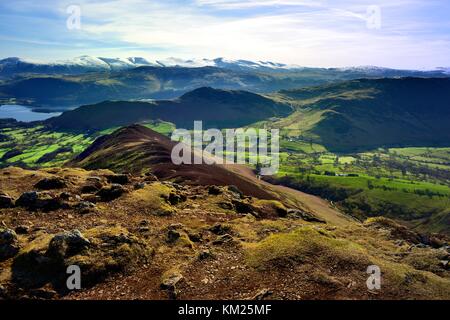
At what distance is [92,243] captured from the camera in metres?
37.2

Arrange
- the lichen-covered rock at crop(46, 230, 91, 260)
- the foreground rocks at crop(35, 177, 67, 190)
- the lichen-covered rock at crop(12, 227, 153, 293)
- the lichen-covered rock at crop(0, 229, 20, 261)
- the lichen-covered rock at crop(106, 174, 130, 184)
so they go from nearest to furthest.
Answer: the lichen-covered rock at crop(12, 227, 153, 293), the lichen-covered rock at crop(46, 230, 91, 260), the lichen-covered rock at crop(0, 229, 20, 261), the foreground rocks at crop(35, 177, 67, 190), the lichen-covered rock at crop(106, 174, 130, 184)

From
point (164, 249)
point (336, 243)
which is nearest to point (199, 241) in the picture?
point (164, 249)

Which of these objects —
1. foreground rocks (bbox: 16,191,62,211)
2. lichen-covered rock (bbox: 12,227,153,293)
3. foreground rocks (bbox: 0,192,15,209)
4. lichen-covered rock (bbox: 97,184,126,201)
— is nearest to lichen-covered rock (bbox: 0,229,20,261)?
lichen-covered rock (bbox: 12,227,153,293)

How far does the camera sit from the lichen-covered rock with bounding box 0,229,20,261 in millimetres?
36000

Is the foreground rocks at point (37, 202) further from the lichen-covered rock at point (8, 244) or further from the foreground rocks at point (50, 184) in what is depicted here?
the lichen-covered rock at point (8, 244)

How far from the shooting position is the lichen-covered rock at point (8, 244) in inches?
1417

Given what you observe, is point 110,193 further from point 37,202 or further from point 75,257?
point 75,257

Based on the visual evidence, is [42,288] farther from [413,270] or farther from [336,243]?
[413,270]

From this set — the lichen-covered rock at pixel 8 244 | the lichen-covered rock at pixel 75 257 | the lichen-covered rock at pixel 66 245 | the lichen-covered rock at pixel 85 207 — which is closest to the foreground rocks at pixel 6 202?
the lichen-covered rock at pixel 85 207

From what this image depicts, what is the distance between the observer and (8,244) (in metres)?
36.7

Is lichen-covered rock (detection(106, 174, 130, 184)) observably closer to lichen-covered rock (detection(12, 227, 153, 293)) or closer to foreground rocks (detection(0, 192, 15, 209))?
foreground rocks (detection(0, 192, 15, 209))
